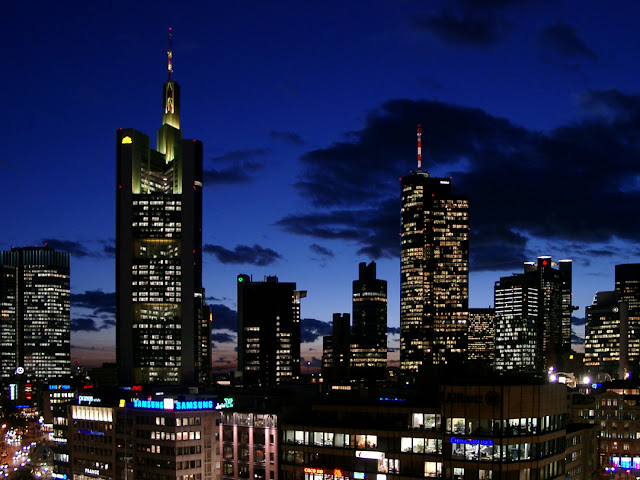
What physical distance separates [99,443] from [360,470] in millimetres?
89687

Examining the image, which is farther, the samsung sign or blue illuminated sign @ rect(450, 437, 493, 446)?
the samsung sign

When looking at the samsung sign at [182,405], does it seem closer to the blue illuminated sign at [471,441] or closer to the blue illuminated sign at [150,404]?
the blue illuminated sign at [150,404]

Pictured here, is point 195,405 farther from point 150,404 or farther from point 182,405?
point 150,404

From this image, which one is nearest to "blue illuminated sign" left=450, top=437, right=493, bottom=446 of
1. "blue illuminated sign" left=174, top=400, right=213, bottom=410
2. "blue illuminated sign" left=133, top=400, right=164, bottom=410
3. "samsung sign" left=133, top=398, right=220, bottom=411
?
"samsung sign" left=133, top=398, right=220, bottom=411

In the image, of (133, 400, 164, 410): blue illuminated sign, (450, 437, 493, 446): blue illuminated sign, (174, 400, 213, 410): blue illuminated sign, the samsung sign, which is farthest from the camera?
(133, 400, 164, 410): blue illuminated sign

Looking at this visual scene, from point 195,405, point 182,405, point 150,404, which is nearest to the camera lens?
point 182,405

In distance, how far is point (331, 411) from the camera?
144 meters

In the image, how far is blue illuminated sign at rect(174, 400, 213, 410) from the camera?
7023 inches

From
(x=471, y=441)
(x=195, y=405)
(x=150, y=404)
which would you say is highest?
(x=471, y=441)

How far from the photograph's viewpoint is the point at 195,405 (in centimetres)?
17900

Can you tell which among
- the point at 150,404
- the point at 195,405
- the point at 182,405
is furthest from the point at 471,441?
the point at 150,404

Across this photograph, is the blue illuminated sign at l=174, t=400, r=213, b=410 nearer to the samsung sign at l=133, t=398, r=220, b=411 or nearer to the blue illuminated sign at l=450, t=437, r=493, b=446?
the samsung sign at l=133, t=398, r=220, b=411

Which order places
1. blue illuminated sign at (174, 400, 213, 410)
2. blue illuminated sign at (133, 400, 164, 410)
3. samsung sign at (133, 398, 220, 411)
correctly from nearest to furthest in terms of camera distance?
blue illuminated sign at (174, 400, 213, 410), samsung sign at (133, 398, 220, 411), blue illuminated sign at (133, 400, 164, 410)

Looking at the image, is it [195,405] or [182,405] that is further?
[195,405]
